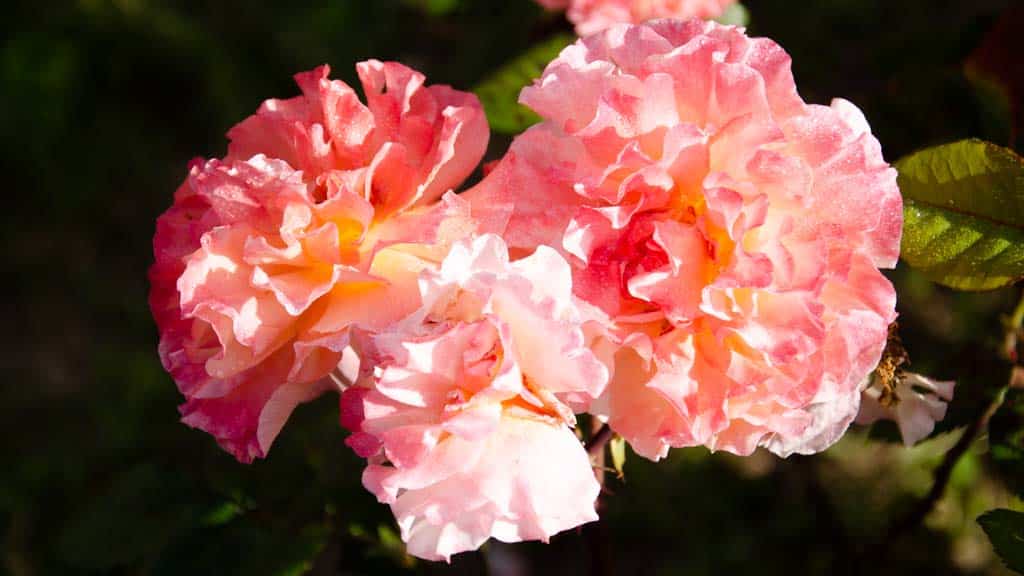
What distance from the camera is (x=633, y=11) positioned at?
1.01m

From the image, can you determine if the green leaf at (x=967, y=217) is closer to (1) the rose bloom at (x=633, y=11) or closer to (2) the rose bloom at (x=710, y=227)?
(2) the rose bloom at (x=710, y=227)

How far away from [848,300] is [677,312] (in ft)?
0.35

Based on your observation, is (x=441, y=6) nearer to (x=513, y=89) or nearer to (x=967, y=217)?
(x=513, y=89)

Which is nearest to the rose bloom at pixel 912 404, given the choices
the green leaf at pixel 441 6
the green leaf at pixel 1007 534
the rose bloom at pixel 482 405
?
the green leaf at pixel 1007 534

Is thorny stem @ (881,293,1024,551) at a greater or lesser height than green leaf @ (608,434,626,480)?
lesser

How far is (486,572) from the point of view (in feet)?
3.06

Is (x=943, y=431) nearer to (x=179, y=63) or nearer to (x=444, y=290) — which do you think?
(x=444, y=290)

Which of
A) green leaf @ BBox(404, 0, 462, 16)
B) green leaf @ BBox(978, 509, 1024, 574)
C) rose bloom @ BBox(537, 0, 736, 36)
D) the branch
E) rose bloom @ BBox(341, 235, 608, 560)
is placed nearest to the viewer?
rose bloom @ BBox(341, 235, 608, 560)

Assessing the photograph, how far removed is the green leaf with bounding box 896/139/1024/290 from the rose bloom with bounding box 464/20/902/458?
0.10 m

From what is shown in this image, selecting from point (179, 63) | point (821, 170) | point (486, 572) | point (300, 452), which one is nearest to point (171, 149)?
point (179, 63)

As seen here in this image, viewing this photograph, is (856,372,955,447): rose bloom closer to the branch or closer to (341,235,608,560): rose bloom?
the branch

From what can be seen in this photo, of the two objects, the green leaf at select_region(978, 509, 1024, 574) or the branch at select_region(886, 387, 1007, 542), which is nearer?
the green leaf at select_region(978, 509, 1024, 574)

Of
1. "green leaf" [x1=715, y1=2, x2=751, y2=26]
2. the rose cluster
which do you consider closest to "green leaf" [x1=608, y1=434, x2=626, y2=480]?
the rose cluster

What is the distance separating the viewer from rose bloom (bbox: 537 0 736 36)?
1.00 meters
